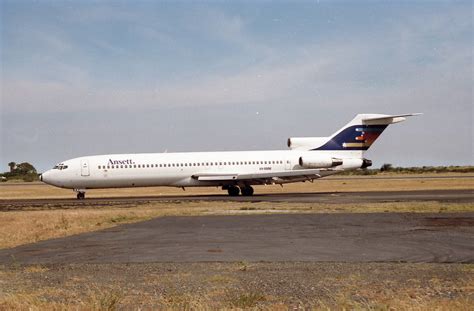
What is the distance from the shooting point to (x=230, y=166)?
133ft

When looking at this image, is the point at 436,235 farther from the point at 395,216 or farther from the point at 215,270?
the point at 215,270

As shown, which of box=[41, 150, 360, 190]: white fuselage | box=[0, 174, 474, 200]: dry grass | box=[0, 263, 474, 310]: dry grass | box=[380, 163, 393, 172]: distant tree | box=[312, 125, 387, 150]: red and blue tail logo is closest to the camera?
box=[0, 263, 474, 310]: dry grass

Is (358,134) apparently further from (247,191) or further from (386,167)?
(386,167)

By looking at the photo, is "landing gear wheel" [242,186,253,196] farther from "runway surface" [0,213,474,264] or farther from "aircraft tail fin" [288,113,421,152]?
"runway surface" [0,213,474,264]

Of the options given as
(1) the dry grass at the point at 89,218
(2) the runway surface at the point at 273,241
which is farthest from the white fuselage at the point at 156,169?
(2) the runway surface at the point at 273,241

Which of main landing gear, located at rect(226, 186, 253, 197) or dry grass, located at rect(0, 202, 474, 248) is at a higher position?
main landing gear, located at rect(226, 186, 253, 197)

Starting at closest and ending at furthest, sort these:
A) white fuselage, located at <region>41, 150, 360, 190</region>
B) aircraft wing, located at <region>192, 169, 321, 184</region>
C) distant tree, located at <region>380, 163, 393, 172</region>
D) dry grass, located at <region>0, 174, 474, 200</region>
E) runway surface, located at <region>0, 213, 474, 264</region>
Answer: runway surface, located at <region>0, 213, 474, 264</region> < aircraft wing, located at <region>192, 169, 321, 184</region> < white fuselage, located at <region>41, 150, 360, 190</region> < dry grass, located at <region>0, 174, 474, 200</region> < distant tree, located at <region>380, 163, 393, 172</region>

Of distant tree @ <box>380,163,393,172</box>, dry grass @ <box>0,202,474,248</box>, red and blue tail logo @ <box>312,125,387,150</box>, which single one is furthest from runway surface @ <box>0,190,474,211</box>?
distant tree @ <box>380,163,393,172</box>

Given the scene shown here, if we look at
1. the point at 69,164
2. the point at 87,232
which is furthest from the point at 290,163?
the point at 87,232

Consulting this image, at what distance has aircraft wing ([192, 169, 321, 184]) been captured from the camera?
3862 centimetres

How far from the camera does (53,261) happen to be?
1227 centimetres

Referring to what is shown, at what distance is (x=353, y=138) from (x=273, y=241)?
29046 mm

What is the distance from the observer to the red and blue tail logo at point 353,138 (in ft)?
139

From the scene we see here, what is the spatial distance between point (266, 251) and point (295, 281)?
377 cm
